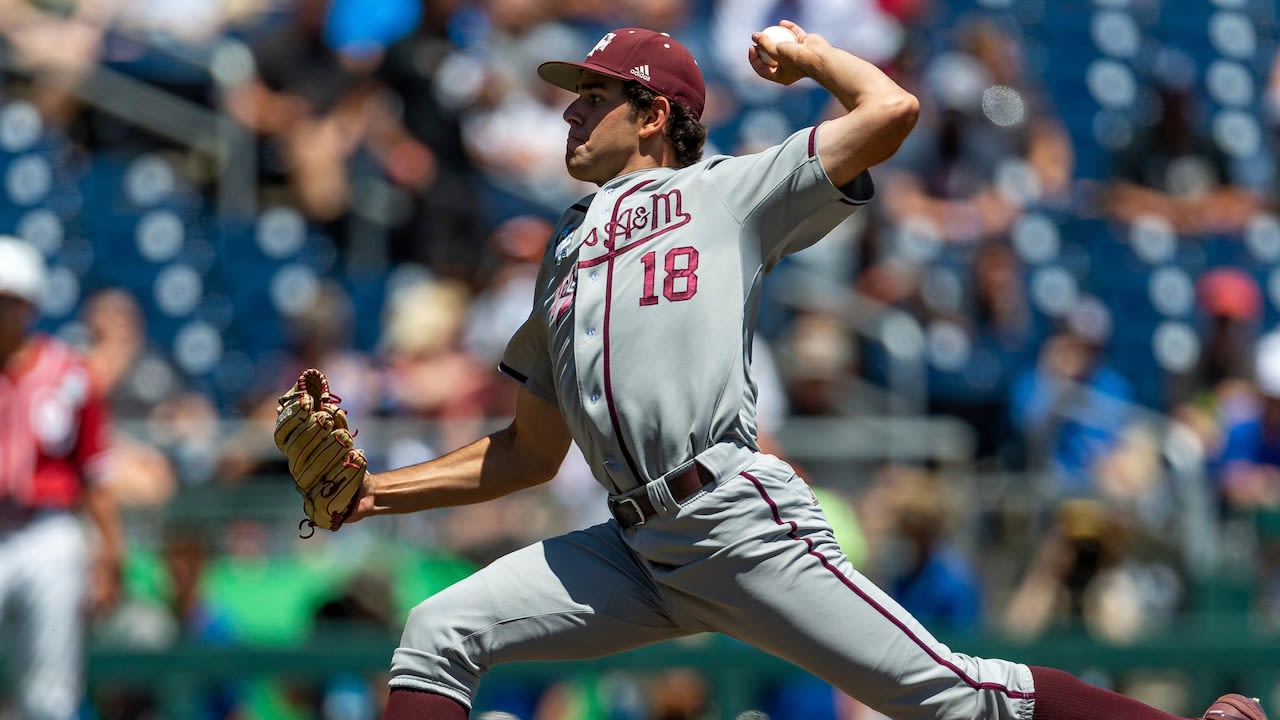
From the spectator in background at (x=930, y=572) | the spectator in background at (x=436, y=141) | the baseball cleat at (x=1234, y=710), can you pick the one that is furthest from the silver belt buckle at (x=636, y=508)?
the spectator in background at (x=436, y=141)

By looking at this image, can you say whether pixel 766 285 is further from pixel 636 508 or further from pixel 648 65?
pixel 636 508

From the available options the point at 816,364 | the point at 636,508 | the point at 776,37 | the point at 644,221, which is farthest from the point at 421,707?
the point at 816,364

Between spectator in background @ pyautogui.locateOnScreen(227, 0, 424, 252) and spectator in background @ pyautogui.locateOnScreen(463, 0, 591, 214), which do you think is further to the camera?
spectator in background @ pyautogui.locateOnScreen(463, 0, 591, 214)

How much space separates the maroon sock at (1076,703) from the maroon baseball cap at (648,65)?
1438mm

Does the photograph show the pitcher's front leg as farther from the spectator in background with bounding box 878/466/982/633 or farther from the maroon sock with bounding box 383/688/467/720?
the spectator in background with bounding box 878/466/982/633

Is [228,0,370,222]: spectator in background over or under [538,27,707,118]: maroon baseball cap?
over

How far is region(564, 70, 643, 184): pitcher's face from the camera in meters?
Result: 3.90

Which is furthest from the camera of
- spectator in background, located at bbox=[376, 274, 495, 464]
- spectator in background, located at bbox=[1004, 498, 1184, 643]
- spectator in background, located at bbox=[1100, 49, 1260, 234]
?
spectator in background, located at bbox=[1100, 49, 1260, 234]

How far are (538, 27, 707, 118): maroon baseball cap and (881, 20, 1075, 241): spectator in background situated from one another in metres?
5.93

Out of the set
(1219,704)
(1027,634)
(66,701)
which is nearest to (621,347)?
(1219,704)

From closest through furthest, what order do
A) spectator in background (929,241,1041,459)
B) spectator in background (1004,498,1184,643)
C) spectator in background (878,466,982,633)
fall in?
spectator in background (878,466,982,633), spectator in background (1004,498,1184,643), spectator in background (929,241,1041,459)

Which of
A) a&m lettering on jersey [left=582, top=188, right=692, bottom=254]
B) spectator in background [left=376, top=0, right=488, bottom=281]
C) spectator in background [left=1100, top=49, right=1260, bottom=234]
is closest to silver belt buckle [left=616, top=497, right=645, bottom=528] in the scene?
a&m lettering on jersey [left=582, top=188, right=692, bottom=254]

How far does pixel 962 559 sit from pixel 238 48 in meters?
4.85

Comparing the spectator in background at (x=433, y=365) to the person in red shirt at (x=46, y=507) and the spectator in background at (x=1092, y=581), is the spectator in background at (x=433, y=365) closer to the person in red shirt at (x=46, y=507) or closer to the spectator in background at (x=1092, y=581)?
the person in red shirt at (x=46, y=507)
